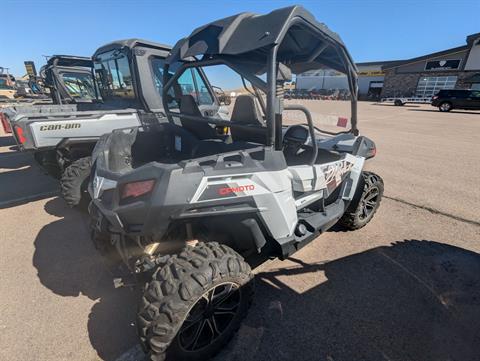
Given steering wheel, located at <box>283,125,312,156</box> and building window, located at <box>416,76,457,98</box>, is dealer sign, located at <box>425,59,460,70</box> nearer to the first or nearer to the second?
building window, located at <box>416,76,457,98</box>

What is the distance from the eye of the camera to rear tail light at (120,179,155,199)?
1.65m

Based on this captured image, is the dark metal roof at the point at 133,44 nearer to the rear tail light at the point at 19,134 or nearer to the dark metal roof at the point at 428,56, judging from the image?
the rear tail light at the point at 19,134

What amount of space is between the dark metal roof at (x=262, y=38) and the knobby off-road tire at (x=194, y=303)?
1.45m

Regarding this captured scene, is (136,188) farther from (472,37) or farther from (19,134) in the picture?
(472,37)

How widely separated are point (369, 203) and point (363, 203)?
7.1 inches

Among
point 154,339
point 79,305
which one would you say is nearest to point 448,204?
point 154,339

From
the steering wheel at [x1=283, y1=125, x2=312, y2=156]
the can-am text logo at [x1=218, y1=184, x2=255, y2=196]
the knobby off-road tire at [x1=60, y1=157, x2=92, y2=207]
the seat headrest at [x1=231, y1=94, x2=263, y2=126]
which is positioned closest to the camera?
the can-am text logo at [x1=218, y1=184, x2=255, y2=196]

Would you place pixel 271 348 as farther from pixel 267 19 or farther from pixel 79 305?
Result: pixel 267 19

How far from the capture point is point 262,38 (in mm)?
1809

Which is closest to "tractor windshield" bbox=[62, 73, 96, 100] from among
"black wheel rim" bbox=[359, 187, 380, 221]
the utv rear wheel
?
"black wheel rim" bbox=[359, 187, 380, 221]

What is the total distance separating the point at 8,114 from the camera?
4.26 meters

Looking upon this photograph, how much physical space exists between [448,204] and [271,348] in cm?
406

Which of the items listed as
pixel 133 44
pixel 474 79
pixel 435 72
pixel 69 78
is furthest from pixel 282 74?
pixel 435 72

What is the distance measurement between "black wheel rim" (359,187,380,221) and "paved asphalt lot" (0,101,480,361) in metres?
0.20
